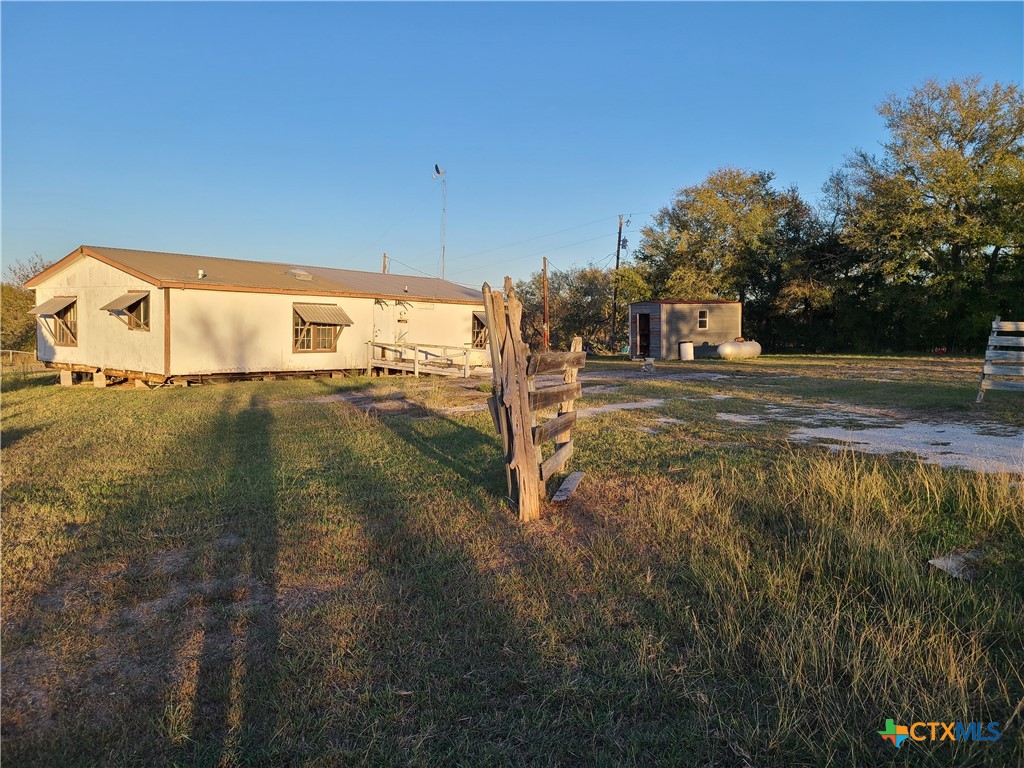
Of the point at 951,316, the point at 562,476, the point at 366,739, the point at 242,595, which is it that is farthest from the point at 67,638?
the point at 951,316

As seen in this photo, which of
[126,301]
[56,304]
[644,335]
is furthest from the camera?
[644,335]

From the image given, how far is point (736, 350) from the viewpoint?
2688 centimetres

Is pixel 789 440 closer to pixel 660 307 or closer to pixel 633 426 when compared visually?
pixel 633 426

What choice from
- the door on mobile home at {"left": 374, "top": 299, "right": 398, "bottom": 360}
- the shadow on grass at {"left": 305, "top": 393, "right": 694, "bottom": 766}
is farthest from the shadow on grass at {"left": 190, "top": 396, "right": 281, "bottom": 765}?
the door on mobile home at {"left": 374, "top": 299, "right": 398, "bottom": 360}

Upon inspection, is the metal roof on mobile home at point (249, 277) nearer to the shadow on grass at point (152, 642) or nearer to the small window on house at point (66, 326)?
the small window on house at point (66, 326)

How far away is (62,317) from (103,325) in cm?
287

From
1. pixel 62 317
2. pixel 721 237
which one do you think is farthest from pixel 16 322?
pixel 721 237

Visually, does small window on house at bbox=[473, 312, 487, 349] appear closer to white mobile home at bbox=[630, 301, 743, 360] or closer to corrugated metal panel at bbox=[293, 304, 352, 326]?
corrugated metal panel at bbox=[293, 304, 352, 326]

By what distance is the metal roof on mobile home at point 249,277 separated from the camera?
17.2 meters

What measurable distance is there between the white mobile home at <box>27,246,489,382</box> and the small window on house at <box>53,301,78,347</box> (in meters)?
0.04

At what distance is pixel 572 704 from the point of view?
2641 mm

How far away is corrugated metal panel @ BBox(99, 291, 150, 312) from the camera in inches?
659

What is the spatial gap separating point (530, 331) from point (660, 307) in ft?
46.1

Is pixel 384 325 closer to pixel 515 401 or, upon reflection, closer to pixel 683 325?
pixel 683 325
